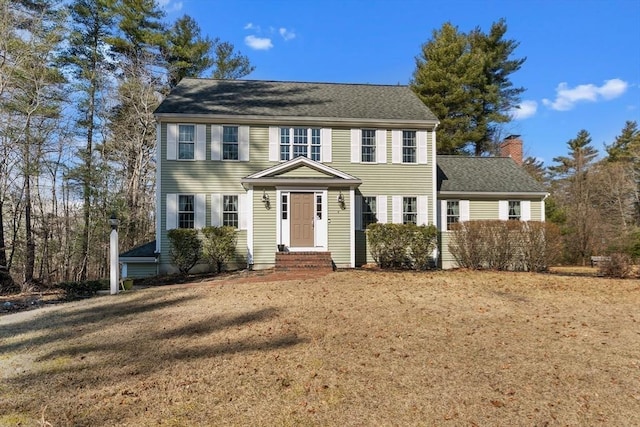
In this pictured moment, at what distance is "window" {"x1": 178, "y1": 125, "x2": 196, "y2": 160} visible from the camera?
14.7 m

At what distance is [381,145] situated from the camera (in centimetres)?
1568

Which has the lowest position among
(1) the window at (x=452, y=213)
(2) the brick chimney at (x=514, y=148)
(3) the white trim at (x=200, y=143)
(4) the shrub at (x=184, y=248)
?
(4) the shrub at (x=184, y=248)

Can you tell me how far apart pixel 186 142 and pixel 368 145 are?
692 cm

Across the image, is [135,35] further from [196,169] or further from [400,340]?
[400,340]

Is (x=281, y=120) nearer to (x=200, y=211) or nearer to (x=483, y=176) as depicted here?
(x=200, y=211)

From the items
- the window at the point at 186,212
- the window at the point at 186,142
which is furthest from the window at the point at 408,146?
the window at the point at 186,212

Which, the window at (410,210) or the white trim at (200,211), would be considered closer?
the white trim at (200,211)

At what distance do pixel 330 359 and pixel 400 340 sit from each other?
126 centimetres

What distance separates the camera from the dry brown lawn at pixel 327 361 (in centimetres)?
A: 381

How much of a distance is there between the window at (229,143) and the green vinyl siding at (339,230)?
4.08m

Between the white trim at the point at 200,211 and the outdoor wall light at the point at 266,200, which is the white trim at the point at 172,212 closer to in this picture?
the white trim at the point at 200,211

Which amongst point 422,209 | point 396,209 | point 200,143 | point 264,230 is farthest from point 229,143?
point 422,209

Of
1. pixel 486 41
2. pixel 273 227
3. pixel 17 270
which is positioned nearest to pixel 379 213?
pixel 273 227

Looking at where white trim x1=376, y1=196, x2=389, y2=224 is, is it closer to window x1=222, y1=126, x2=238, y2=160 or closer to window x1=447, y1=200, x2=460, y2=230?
window x1=447, y1=200, x2=460, y2=230
